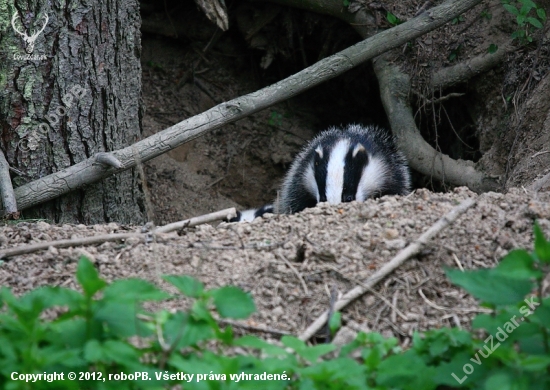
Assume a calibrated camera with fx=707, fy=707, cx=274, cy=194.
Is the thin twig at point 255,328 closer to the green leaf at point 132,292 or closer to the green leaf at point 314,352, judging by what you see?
the green leaf at point 314,352

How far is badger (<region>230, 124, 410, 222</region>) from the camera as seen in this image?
4.31m

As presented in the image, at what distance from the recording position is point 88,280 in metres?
1.91

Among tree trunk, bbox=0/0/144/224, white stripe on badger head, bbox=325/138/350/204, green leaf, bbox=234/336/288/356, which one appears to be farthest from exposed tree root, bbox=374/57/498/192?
green leaf, bbox=234/336/288/356

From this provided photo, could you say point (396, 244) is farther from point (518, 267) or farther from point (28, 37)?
point (28, 37)

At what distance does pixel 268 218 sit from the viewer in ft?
10.4

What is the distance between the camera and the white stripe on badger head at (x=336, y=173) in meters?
4.16

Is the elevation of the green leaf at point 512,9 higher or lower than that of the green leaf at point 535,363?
higher

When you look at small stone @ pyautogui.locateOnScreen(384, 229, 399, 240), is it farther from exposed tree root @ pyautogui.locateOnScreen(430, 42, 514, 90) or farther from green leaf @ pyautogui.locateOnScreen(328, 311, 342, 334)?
exposed tree root @ pyautogui.locateOnScreen(430, 42, 514, 90)

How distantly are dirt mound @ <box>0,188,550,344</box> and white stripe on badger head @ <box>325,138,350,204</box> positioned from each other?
3.48 feet

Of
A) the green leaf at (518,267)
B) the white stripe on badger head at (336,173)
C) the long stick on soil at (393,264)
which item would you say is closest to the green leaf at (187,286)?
the long stick on soil at (393,264)

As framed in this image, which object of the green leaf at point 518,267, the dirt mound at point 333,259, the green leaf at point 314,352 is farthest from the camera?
the dirt mound at point 333,259

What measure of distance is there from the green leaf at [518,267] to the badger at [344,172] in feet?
7.43

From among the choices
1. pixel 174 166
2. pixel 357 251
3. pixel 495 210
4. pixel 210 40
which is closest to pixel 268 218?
pixel 357 251

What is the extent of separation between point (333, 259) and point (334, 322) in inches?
14.5
